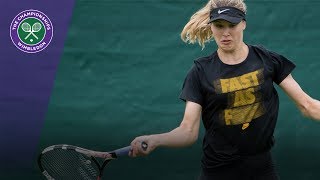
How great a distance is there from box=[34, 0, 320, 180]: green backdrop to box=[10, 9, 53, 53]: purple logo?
0.48ft

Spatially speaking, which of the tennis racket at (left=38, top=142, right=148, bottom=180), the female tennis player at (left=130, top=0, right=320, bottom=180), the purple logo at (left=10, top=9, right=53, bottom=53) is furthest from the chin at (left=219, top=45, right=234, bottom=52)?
the purple logo at (left=10, top=9, right=53, bottom=53)

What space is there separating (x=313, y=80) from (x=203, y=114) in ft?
4.83

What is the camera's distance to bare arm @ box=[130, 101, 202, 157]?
2994 millimetres

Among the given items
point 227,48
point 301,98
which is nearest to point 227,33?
point 227,48

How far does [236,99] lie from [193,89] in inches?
7.7

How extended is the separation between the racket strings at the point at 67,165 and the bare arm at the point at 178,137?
0.67m

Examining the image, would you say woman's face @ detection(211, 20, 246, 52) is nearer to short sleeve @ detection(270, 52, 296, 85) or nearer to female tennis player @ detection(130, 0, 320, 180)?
female tennis player @ detection(130, 0, 320, 180)

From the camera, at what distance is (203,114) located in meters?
3.34

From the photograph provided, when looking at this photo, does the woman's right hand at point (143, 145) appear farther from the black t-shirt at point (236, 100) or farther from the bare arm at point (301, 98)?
the bare arm at point (301, 98)

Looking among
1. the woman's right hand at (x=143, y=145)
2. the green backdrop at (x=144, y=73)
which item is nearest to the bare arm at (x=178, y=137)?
the woman's right hand at (x=143, y=145)

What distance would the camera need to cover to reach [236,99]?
10.7 ft

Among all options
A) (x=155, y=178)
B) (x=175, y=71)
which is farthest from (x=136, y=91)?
(x=155, y=178)

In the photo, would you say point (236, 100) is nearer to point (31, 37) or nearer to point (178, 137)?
point (178, 137)

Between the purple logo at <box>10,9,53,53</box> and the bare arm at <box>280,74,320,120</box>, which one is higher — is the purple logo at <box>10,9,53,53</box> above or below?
above
